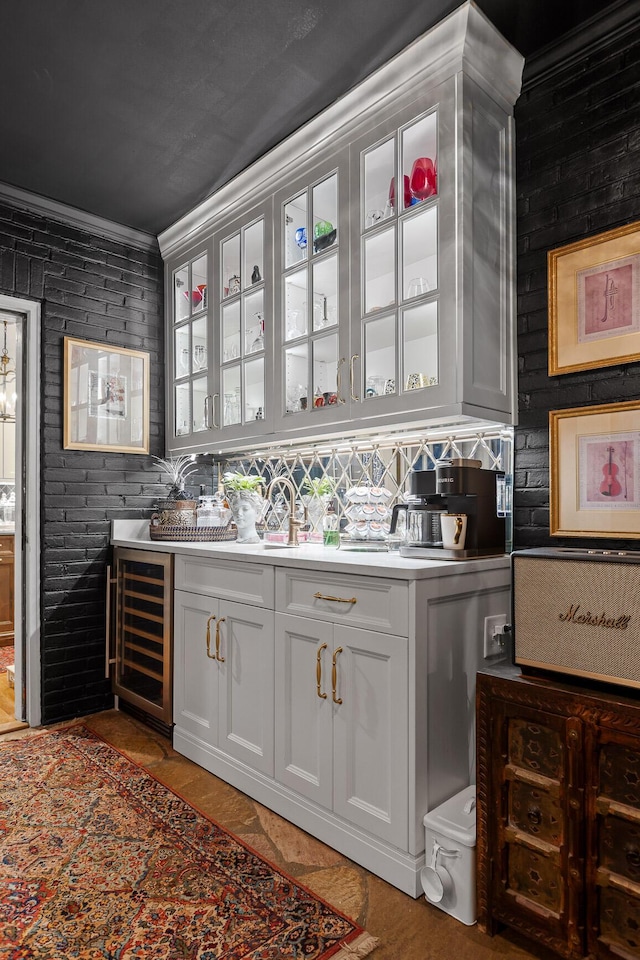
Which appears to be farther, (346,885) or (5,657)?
(5,657)

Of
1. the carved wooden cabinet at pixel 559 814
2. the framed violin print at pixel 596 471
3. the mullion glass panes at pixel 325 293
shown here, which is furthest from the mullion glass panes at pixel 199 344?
the carved wooden cabinet at pixel 559 814

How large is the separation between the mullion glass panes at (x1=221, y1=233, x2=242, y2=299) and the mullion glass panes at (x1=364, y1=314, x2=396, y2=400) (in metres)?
1.03

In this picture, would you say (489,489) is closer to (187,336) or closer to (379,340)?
(379,340)

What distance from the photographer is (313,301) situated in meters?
2.61

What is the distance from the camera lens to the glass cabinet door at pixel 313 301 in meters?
2.46

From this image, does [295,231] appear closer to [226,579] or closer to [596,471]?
[226,579]

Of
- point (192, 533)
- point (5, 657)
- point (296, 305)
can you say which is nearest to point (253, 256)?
point (296, 305)

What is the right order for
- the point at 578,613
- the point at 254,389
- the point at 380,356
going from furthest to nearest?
the point at 254,389 < the point at 380,356 < the point at 578,613

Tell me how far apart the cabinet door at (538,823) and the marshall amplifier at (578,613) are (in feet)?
0.46

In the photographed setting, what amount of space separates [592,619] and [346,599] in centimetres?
75

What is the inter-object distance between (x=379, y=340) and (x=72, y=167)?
176 centimetres

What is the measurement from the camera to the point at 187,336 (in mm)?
3445

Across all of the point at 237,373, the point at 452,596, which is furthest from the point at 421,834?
the point at 237,373

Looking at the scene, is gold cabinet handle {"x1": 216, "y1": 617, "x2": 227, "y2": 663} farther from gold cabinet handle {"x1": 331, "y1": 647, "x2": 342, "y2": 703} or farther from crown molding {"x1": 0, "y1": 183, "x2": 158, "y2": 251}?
crown molding {"x1": 0, "y1": 183, "x2": 158, "y2": 251}
